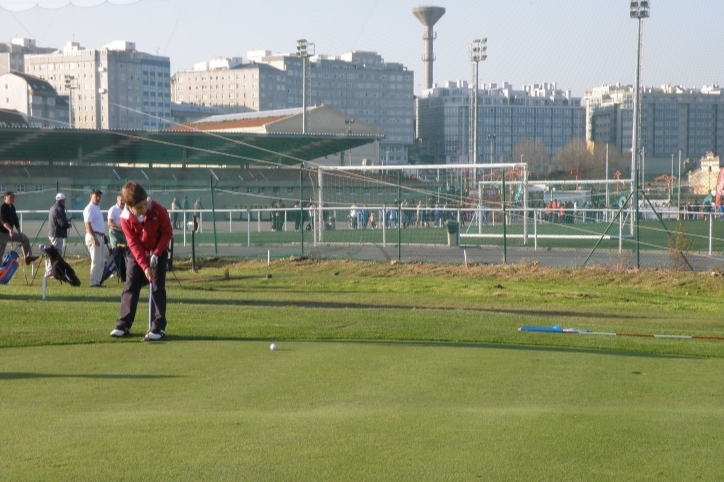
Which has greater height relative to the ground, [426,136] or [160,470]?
[426,136]

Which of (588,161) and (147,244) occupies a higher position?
(588,161)

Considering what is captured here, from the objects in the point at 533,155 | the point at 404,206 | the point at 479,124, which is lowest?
the point at 404,206

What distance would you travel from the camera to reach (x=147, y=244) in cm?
993

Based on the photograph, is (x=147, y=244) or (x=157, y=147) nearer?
(x=147, y=244)

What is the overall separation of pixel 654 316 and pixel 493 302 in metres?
3.20

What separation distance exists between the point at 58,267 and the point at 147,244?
9275mm

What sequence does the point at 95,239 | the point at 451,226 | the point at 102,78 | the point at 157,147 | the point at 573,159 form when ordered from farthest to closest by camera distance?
the point at 102,78
the point at 573,159
the point at 157,147
the point at 451,226
the point at 95,239

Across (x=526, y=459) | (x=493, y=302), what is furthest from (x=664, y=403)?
(x=493, y=302)

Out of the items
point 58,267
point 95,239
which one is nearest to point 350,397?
point 58,267

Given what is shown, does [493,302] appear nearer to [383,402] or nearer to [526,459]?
[383,402]

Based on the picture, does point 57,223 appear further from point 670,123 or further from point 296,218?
point 670,123

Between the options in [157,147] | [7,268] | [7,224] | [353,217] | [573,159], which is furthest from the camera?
[573,159]

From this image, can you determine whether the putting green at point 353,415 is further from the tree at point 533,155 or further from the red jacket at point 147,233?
the tree at point 533,155

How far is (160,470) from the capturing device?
15.2 ft
